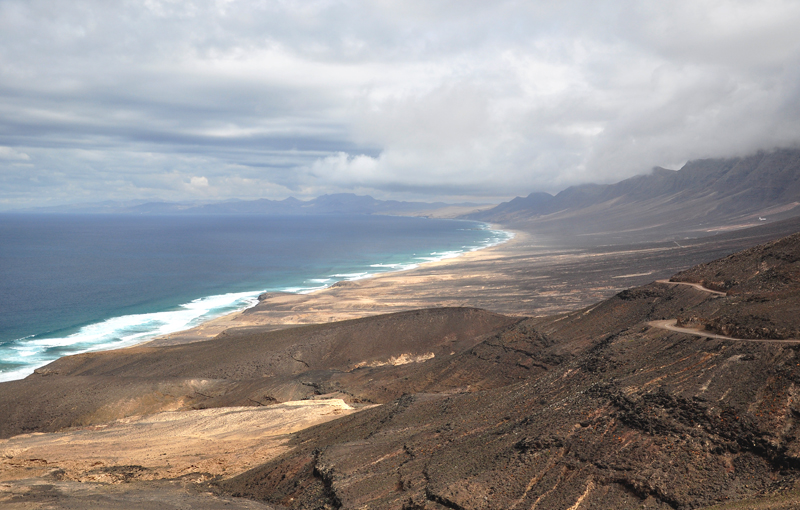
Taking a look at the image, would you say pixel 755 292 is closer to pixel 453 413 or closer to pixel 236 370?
pixel 453 413

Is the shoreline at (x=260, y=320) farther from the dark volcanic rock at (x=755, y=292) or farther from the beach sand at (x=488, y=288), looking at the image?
the dark volcanic rock at (x=755, y=292)

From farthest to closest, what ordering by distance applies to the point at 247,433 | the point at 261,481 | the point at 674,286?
the point at 674,286
the point at 247,433
the point at 261,481

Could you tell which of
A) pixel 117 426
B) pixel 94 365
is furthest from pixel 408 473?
pixel 94 365

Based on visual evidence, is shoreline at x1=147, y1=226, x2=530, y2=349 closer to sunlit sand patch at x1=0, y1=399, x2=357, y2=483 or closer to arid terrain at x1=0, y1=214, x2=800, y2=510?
arid terrain at x1=0, y1=214, x2=800, y2=510

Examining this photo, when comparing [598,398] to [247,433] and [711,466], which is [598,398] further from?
[247,433]

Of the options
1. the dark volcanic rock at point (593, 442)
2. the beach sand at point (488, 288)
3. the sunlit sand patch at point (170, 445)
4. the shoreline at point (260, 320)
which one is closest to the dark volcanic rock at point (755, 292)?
the dark volcanic rock at point (593, 442)

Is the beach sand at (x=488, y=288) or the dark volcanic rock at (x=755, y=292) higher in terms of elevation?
the dark volcanic rock at (x=755, y=292)

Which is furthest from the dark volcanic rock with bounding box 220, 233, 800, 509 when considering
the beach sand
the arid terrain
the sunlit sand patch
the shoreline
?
the beach sand

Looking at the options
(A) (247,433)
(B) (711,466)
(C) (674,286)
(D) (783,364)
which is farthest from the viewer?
(C) (674,286)
